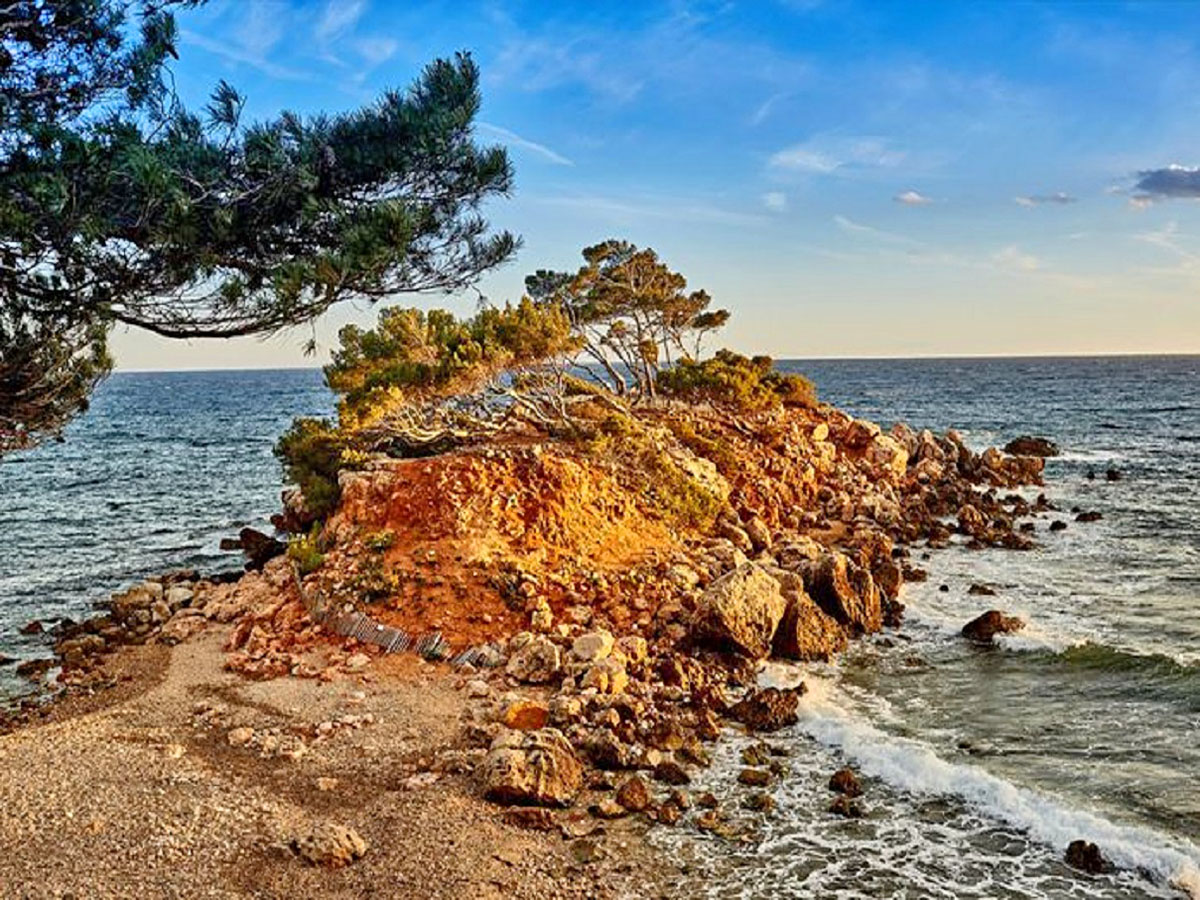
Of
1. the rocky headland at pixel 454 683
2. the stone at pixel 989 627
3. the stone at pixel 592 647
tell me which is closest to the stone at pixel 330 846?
the rocky headland at pixel 454 683

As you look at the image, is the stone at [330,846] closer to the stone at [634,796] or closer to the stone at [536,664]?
the stone at [634,796]

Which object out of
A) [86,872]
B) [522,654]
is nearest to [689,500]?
[522,654]

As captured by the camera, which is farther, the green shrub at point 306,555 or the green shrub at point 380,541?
the green shrub at point 306,555

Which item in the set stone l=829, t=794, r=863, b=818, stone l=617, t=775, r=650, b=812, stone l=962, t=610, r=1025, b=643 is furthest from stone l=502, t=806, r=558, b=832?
stone l=962, t=610, r=1025, b=643

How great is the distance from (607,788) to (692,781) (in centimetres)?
136

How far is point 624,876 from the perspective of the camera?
36.6ft

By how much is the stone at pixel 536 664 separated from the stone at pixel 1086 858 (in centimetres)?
916

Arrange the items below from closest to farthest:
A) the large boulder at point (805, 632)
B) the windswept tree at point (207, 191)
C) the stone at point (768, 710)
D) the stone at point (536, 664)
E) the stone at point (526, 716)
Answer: the windswept tree at point (207, 191)
the stone at point (526, 716)
the stone at point (768, 710)
the stone at point (536, 664)
the large boulder at point (805, 632)

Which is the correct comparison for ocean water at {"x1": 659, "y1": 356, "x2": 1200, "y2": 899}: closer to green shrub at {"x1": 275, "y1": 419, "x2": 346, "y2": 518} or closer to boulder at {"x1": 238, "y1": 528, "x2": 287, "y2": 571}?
green shrub at {"x1": 275, "y1": 419, "x2": 346, "y2": 518}

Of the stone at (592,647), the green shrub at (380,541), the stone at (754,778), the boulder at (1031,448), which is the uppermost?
the green shrub at (380,541)

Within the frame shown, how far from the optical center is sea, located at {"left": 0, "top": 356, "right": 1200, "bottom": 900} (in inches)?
458

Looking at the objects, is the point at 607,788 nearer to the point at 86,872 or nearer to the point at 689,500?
the point at 86,872

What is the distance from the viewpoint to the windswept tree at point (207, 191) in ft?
25.5

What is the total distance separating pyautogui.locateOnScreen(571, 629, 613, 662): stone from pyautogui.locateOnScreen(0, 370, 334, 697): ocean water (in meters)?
9.81
